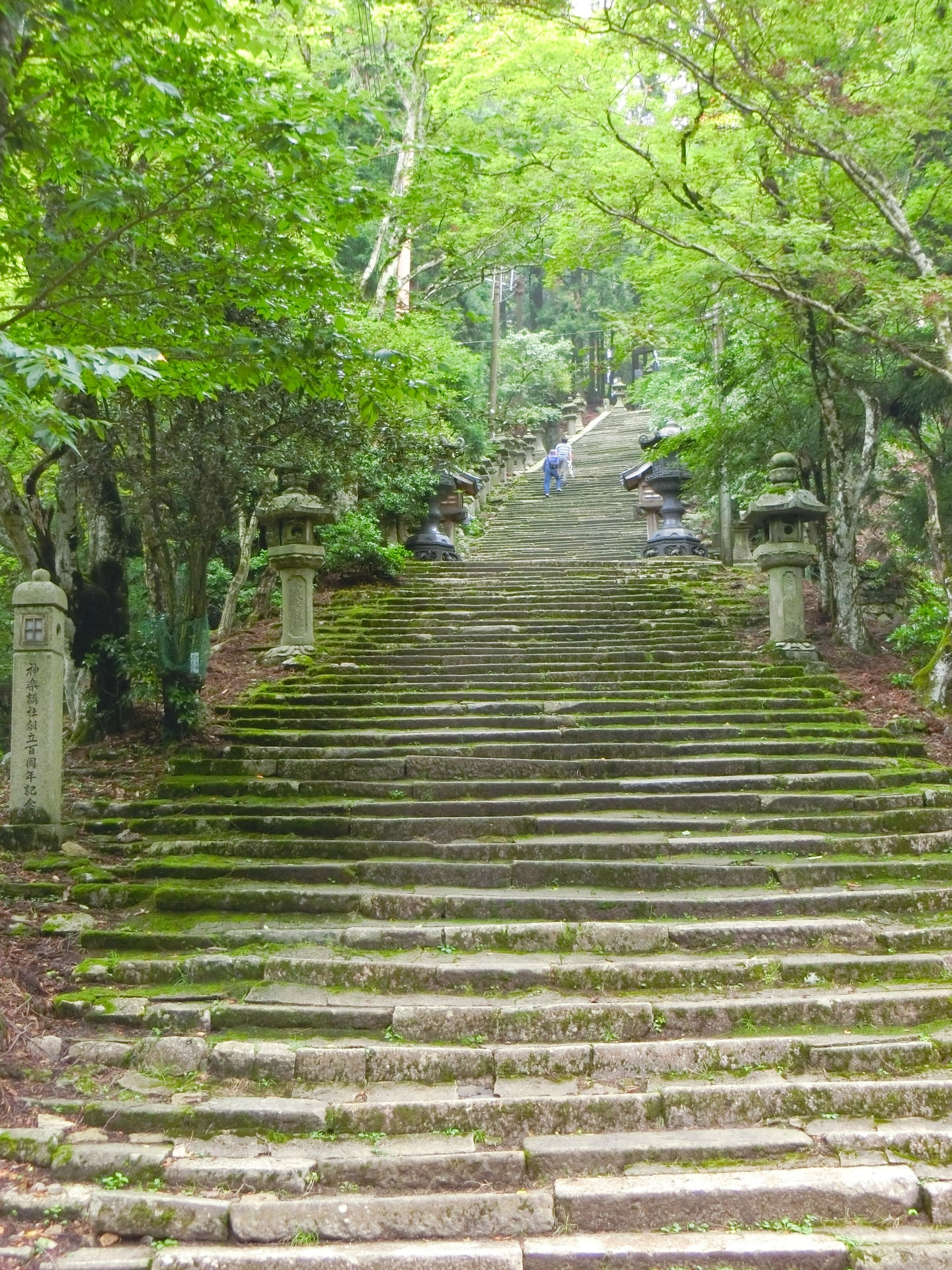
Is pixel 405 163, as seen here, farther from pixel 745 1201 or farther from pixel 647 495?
pixel 745 1201

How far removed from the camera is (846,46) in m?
9.38

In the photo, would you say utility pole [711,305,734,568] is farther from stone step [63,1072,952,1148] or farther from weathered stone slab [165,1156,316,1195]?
weathered stone slab [165,1156,316,1195]

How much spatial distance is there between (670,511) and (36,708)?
12279mm

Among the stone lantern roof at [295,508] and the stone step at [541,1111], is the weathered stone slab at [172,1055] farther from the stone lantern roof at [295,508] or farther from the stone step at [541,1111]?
the stone lantern roof at [295,508]

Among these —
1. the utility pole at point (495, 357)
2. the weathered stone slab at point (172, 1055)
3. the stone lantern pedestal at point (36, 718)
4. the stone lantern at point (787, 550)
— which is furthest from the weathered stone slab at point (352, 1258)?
the utility pole at point (495, 357)

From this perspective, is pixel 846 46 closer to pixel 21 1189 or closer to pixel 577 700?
pixel 577 700

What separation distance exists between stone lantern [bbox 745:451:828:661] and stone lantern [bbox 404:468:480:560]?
20.5 ft

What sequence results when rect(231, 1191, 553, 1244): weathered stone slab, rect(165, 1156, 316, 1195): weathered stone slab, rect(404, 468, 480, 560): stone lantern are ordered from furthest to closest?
rect(404, 468, 480, 560): stone lantern < rect(165, 1156, 316, 1195): weathered stone slab < rect(231, 1191, 553, 1244): weathered stone slab

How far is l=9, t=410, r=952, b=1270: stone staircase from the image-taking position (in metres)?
3.98

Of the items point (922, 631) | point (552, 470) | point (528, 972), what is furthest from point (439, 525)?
point (528, 972)

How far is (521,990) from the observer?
18.3 feet

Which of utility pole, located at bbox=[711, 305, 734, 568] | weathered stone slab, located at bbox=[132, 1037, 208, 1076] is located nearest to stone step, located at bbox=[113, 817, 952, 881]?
weathered stone slab, located at bbox=[132, 1037, 208, 1076]

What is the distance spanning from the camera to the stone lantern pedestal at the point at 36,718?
704cm

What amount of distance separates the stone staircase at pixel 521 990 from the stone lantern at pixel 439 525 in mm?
5922
